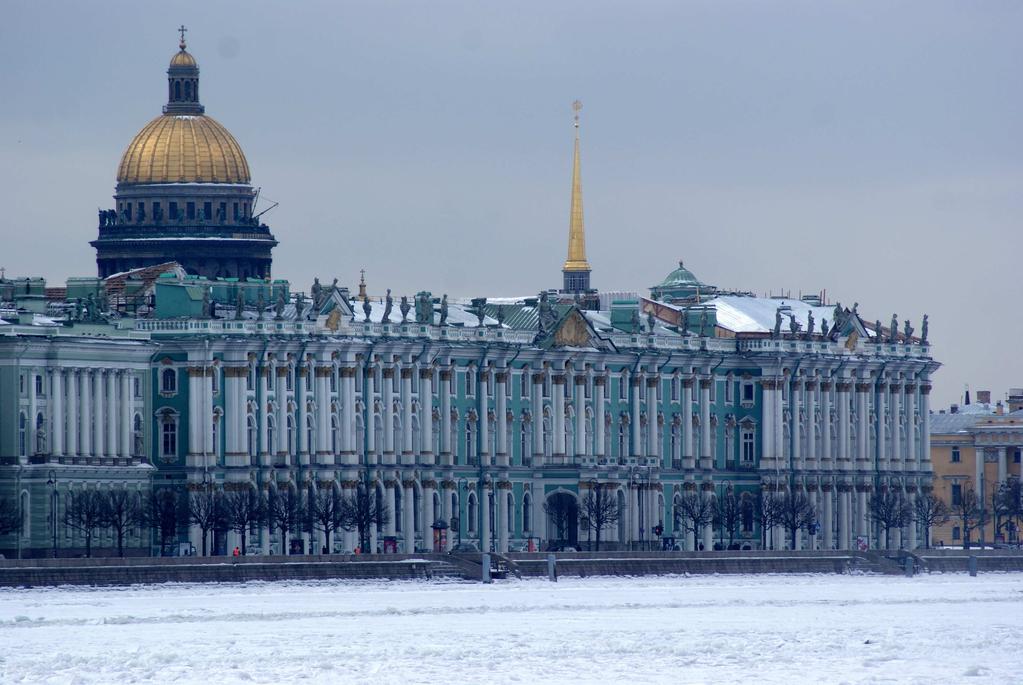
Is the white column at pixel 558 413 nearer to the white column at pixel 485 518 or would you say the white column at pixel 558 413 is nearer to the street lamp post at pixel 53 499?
the white column at pixel 485 518

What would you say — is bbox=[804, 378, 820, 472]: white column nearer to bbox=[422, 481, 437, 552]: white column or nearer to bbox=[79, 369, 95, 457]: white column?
bbox=[422, 481, 437, 552]: white column

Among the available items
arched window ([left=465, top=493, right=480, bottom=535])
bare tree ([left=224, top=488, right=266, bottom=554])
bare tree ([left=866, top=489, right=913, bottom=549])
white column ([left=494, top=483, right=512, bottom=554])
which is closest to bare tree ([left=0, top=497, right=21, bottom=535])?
bare tree ([left=224, top=488, right=266, bottom=554])

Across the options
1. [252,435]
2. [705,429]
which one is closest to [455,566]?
[252,435]

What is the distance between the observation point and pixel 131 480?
124500 mm

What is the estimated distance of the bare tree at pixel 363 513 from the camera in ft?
423

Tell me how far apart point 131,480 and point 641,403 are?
25.6 metres

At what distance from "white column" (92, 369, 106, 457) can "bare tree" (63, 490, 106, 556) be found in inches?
86.8

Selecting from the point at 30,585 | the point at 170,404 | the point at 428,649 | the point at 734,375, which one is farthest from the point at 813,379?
the point at 428,649

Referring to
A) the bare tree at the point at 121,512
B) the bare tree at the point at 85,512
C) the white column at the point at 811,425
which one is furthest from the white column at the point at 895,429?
the bare tree at the point at 85,512

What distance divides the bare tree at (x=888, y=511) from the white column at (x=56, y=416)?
39194mm

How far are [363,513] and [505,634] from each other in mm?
39769

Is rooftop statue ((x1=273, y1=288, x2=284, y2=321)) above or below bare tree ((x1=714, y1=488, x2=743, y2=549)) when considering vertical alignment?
above

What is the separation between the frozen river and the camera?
79938mm

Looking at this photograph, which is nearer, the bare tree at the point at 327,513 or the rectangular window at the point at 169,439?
the bare tree at the point at 327,513
